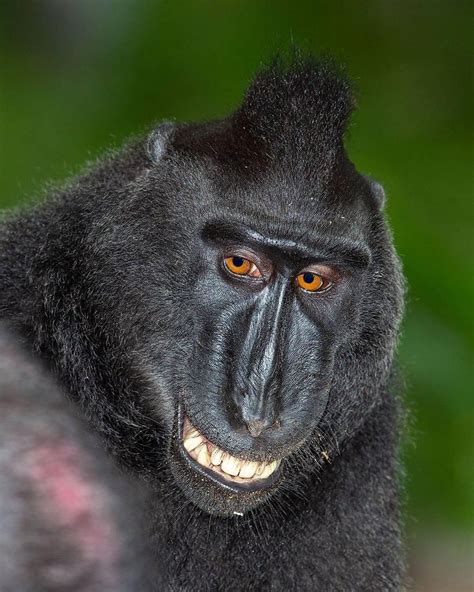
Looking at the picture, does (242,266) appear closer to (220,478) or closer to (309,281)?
(309,281)

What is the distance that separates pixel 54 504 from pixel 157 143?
3.03 metres

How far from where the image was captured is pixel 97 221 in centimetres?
498

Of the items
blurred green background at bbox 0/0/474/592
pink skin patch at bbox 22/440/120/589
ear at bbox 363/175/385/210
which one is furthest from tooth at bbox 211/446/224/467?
blurred green background at bbox 0/0/474/592

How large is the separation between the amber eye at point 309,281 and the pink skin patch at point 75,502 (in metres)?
2.42

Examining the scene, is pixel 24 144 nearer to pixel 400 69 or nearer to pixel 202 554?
pixel 400 69

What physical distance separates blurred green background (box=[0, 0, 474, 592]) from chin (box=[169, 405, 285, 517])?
3.92 metres

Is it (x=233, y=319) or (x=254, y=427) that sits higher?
(x=233, y=319)

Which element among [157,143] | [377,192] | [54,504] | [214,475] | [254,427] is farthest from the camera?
[377,192]

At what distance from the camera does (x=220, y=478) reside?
445cm

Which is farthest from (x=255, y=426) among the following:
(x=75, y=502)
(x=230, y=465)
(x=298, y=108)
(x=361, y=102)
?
(x=361, y=102)

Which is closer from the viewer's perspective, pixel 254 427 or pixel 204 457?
pixel 254 427

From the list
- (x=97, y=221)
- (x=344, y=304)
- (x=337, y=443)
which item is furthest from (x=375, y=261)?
(x=97, y=221)

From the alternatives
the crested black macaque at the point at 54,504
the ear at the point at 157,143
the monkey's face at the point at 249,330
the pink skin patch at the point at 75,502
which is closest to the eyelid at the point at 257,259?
the monkey's face at the point at 249,330

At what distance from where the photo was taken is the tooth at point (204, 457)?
4496 millimetres
